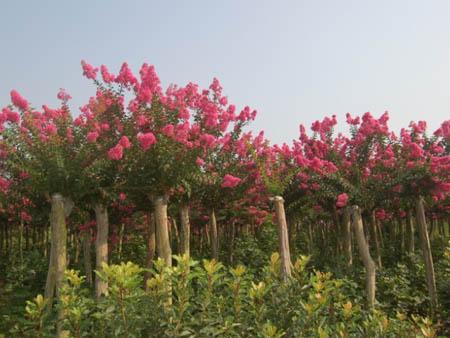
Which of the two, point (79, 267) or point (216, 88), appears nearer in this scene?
point (216, 88)

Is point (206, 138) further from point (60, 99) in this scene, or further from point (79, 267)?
point (79, 267)

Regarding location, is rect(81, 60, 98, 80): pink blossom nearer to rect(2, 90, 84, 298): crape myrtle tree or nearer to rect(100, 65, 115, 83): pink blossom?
rect(100, 65, 115, 83): pink blossom

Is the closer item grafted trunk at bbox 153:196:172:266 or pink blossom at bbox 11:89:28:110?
pink blossom at bbox 11:89:28:110

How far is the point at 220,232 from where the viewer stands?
1703cm

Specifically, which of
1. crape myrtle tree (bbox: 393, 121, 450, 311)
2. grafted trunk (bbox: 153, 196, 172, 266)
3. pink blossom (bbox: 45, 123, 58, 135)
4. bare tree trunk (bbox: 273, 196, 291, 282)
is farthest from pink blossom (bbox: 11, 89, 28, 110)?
crape myrtle tree (bbox: 393, 121, 450, 311)

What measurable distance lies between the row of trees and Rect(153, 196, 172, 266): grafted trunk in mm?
18

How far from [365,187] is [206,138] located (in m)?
3.98

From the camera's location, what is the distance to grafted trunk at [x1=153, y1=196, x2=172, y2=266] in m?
7.34

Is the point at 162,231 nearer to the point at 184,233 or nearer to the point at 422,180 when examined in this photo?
the point at 184,233

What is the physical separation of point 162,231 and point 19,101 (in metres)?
3.04

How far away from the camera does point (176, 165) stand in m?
7.21

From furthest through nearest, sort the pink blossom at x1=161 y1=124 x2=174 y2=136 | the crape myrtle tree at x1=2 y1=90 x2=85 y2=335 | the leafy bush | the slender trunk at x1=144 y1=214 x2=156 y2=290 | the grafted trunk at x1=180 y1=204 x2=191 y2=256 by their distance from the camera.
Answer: the slender trunk at x1=144 y1=214 x2=156 y2=290
the grafted trunk at x1=180 y1=204 x2=191 y2=256
the pink blossom at x1=161 y1=124 x2=174 y2=136
the crape myrtle tree at x1=2 y1=90 x2=85 y2=335
the leafy bush

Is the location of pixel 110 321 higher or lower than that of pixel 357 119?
lower

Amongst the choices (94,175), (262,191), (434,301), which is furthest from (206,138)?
(434,301)
